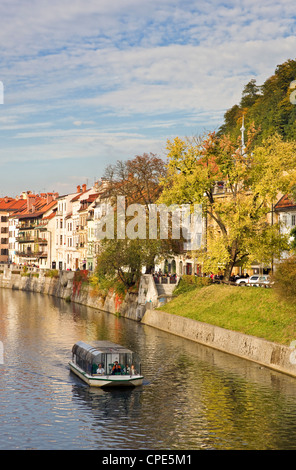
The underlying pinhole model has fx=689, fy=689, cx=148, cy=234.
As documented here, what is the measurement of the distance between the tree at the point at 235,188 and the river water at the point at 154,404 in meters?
10.2

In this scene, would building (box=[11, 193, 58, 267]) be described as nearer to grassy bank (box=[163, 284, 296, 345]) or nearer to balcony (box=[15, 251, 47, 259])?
balcony (box=[15, 251, 47, 259])

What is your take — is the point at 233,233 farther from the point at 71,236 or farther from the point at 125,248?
the point at 71,236

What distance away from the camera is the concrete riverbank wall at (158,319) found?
143ft

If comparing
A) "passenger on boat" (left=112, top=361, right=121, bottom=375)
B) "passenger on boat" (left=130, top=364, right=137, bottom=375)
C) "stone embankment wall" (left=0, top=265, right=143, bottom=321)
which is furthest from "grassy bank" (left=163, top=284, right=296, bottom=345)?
"passenger on boat" (left=112, top=361, right=121, bottom=375)

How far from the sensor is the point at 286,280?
4578 centimetres

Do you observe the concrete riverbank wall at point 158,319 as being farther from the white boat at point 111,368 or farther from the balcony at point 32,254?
the balcony at point 32,254

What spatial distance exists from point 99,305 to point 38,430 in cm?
5778

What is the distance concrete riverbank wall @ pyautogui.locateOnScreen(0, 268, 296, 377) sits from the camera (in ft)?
143

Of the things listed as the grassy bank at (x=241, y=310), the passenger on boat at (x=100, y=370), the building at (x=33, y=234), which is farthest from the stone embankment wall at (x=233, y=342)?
the building at (x=33, y=234)

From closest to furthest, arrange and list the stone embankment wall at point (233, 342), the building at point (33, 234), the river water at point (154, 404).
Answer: the river water at point (154, 404) < the stone embankment wall at point (233, 342) < the building at point (33, 234)

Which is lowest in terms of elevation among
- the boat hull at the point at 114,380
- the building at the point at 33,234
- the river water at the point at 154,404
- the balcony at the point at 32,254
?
the river water at the point at 154,404

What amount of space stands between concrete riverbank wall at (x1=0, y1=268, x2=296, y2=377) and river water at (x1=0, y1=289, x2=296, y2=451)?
1.07m

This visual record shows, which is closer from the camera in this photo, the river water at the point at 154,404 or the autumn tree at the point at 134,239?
the river water at the point at 154,404

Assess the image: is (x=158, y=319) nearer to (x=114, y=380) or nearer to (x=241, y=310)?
(x=241, y=310)
